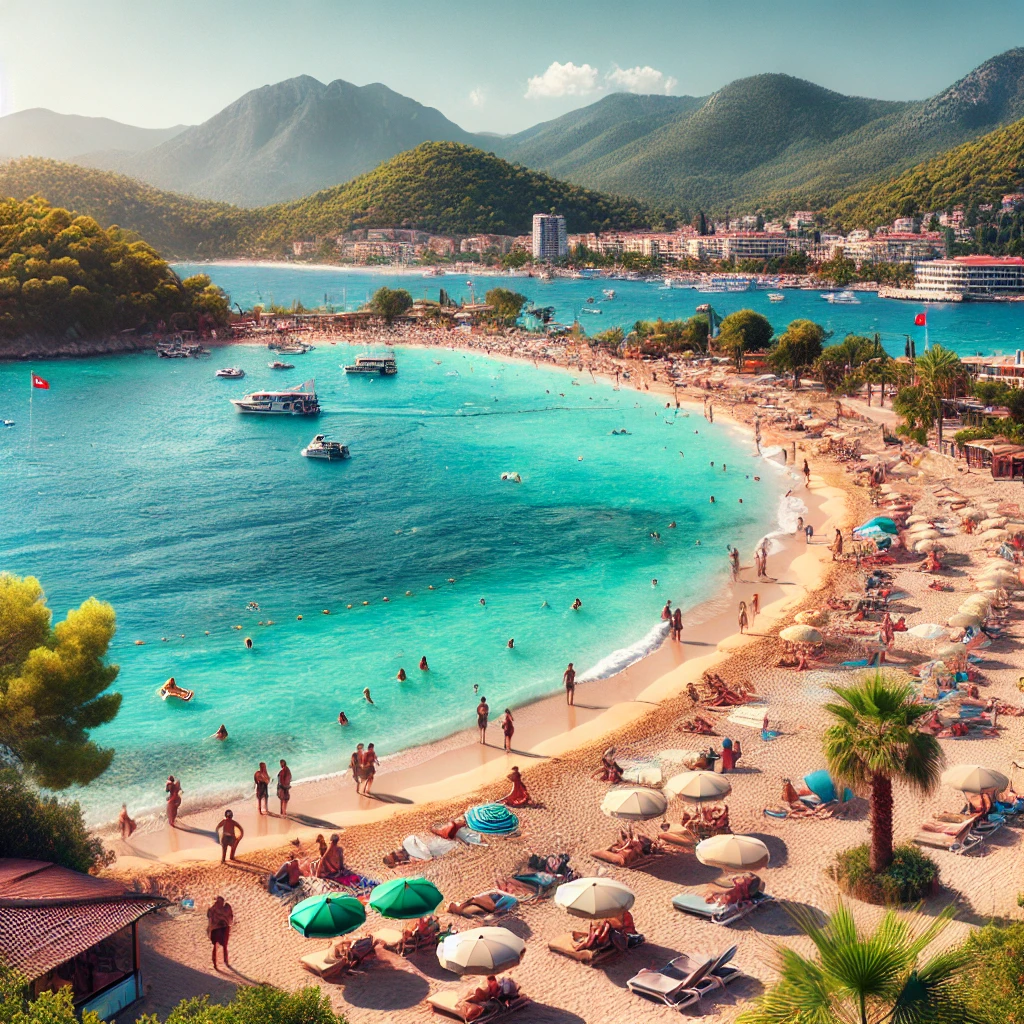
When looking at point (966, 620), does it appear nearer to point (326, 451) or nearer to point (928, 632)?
point (928, 632)

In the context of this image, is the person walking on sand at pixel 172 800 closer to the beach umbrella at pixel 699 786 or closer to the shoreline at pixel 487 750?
the shoreline at pixel 487 750

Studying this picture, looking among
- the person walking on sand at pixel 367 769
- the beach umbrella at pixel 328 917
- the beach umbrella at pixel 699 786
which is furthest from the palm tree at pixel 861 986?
the person walking on sand at pixel 367 769

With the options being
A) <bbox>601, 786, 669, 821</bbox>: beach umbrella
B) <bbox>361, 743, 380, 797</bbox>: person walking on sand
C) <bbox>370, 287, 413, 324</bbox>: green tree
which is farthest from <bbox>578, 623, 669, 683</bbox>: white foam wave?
<bbox>370, 287, 413, 324</bbox>: green tree

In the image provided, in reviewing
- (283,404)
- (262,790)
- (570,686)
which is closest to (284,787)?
(262,790)

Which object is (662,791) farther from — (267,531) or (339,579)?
(267,531)

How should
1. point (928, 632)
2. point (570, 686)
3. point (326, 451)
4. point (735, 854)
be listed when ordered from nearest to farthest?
1. point (735, 854)
2. point (570, 686)
3. point (928, 632)
4. point (326, 451)

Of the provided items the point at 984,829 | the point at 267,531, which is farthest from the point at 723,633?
the point at 267,531
